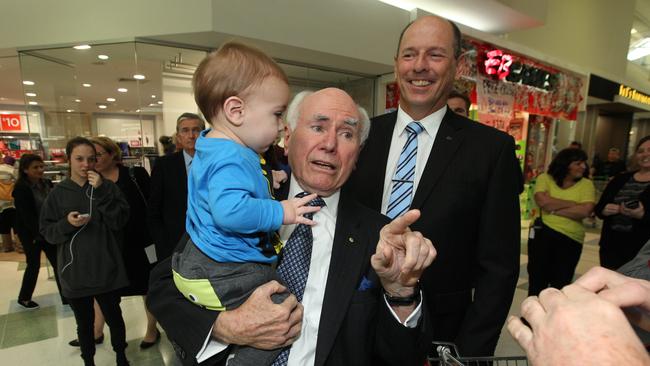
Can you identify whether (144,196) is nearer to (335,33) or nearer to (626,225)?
(335,33)

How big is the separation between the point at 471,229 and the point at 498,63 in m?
6.03

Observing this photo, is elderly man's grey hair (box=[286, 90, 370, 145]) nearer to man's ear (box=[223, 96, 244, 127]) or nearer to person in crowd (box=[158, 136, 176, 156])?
man's ear (box=[223, 96, 244, 127])

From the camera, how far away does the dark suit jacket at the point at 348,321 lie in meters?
1.09

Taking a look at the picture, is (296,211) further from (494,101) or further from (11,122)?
(11,122)

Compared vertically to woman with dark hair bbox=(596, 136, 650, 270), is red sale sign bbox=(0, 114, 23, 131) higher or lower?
higher

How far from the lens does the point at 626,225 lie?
10.5 ft

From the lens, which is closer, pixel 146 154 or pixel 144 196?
pixel 144 196

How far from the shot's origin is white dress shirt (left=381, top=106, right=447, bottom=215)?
1.55 meters

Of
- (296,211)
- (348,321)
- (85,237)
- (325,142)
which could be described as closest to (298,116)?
(325,142)

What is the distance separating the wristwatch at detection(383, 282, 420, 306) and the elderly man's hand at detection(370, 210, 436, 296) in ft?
0.22

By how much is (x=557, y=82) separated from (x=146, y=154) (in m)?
8.80

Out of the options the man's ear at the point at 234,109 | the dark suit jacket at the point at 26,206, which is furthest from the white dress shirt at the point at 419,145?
the dark suit jacket at the point at 26,206

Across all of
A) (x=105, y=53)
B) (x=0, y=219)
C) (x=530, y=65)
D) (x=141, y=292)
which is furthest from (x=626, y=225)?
(x=0, y=219)

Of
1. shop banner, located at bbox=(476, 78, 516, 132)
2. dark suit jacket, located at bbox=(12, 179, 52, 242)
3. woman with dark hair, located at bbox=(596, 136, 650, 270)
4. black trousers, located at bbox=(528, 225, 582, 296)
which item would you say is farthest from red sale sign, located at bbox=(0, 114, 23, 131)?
woman with dark hair, located at bbox=(596, 136, 650, 270)
